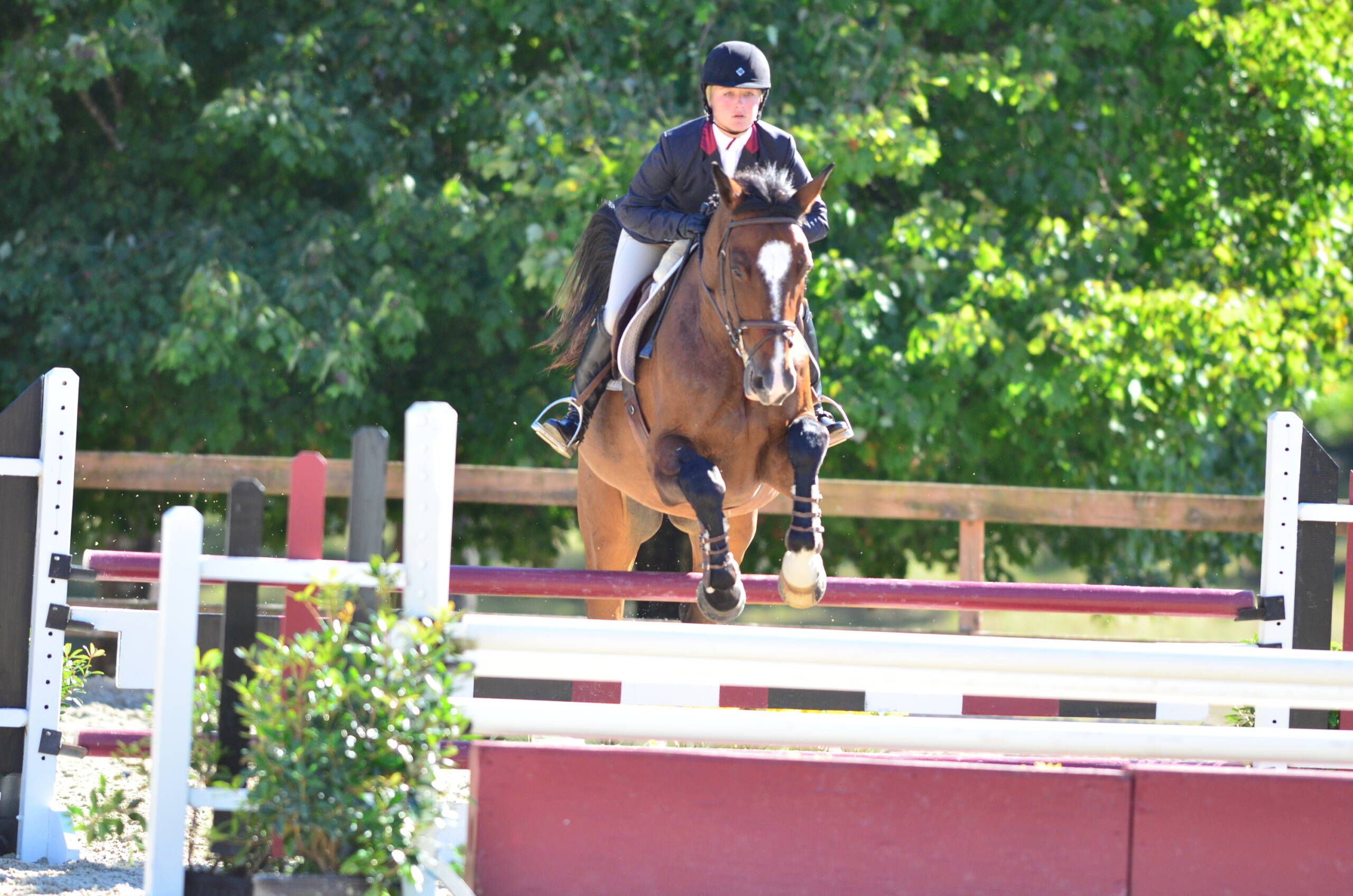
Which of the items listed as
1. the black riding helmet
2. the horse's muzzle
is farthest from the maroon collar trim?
the horse's muzzle

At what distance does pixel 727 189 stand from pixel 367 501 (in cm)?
164

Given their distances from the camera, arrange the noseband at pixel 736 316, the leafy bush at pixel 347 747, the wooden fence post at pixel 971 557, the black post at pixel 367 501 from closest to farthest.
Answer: the leafy bush at pixel 347 747, the black post at pixel 367 501, the noseband at pixel 736 316, the wooden fence post at pixel 971 557

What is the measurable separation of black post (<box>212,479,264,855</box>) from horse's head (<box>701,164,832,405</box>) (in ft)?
4.79

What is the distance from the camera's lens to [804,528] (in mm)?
3855

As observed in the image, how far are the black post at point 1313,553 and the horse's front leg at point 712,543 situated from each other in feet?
5.23

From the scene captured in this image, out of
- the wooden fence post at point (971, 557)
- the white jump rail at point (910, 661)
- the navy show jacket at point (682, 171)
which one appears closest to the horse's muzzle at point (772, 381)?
the navy show jacket at point (682, 171)

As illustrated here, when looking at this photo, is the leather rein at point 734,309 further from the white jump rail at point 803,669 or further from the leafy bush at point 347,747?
the leafy bush at point 347,747

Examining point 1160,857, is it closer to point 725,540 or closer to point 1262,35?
point 725,540

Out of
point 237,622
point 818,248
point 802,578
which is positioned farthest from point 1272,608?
point 818,248

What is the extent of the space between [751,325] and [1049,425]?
189 inches

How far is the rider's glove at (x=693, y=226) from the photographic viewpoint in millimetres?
4188

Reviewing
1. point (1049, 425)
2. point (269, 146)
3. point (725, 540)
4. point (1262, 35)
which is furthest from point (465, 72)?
point (725, 540)

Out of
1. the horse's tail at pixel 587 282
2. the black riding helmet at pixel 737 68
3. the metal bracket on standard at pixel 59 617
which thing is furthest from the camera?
the horse's tail at pixel 587 282

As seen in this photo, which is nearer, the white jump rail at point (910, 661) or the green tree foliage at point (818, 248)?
the white jump rail at point (910, 661)
